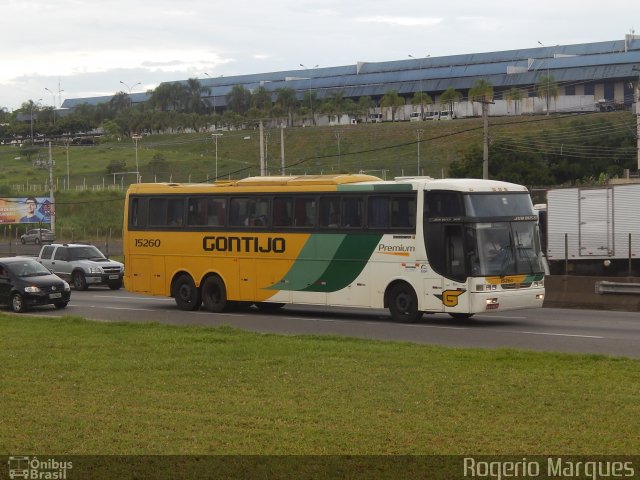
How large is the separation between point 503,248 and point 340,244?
423 centimetres

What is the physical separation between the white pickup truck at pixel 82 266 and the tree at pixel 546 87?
9460 centimetres

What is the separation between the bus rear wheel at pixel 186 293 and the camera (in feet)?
96.5

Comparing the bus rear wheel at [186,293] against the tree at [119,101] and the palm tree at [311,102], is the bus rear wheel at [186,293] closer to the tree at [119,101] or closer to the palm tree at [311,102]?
the palm tree at [311,102]

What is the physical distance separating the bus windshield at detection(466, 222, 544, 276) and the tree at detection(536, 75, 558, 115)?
4195 inches

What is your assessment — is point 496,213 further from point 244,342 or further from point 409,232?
point 244,342

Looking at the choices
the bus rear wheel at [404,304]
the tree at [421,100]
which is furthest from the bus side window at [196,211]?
the tree at [421,100]

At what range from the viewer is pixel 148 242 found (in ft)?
100

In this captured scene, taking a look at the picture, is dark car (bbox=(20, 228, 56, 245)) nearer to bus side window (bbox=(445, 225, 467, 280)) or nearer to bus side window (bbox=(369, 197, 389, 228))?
bus side window (bbox=(369, 197, 389, 228))

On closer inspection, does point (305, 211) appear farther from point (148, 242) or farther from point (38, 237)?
point (38, 237)

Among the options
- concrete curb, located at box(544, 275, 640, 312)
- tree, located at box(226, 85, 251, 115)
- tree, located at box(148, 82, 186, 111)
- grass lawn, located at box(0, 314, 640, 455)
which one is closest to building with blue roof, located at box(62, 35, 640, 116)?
tree, located at box(148, 82, 186, 111)

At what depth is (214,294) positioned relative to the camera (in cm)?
2908

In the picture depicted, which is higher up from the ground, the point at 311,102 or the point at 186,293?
the point at 311,102

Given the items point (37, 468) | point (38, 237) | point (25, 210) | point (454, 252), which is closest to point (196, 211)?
point (454, 252)

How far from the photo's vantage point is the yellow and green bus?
24.2 meters
